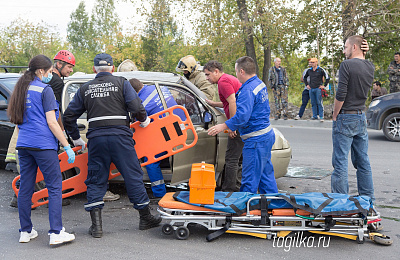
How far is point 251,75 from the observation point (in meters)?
5.17

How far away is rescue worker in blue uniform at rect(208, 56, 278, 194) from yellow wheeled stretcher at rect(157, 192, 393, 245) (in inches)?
23.2

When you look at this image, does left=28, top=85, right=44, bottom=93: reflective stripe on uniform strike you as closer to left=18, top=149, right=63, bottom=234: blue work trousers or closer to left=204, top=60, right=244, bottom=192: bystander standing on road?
left=18, top=149, right=63, bottom=234: blue work trousers

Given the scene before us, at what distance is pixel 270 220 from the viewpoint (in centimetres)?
440

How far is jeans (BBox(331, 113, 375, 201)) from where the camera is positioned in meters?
5.16

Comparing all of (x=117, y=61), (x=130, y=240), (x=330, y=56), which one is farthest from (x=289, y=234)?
(x=117, y=61)

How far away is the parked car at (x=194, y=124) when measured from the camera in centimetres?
575

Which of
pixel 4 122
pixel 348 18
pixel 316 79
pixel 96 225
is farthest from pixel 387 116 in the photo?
pixel 96 225

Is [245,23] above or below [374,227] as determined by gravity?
above

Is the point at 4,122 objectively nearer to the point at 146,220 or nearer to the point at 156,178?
the point at 156,178

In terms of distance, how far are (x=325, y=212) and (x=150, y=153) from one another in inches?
79.9

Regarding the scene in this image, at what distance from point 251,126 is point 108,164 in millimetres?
1608

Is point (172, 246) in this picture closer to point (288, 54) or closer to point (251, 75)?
point (251, 75)

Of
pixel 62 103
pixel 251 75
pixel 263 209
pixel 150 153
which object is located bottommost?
pixel 263 209

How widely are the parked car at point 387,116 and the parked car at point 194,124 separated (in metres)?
6.16
